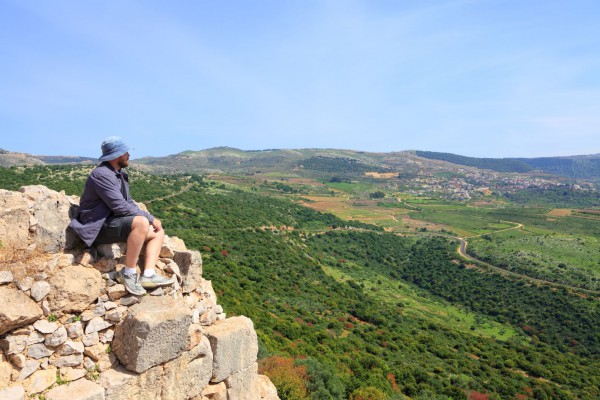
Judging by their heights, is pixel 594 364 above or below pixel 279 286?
below

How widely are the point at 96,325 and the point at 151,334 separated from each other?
91 cm

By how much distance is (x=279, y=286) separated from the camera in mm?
41281

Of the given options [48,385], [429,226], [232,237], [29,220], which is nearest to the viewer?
[48,385]

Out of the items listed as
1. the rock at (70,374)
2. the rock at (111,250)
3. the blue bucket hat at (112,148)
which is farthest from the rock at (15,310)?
the blue bucket hat at (112,148)

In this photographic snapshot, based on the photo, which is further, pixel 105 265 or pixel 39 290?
pixel 105 265

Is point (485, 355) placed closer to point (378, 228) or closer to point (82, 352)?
point (82, 352)

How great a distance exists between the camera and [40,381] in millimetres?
5125

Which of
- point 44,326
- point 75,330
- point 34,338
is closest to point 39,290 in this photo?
point 44,326

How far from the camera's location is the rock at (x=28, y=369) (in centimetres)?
506

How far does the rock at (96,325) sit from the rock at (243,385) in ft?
9.70

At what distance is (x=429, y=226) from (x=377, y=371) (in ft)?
366

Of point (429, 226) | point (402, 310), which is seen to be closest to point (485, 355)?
point (402, 310)

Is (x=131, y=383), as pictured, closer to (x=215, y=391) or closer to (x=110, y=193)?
(x=215, y=391)

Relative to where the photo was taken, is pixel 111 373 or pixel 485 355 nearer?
pixel 111 373
